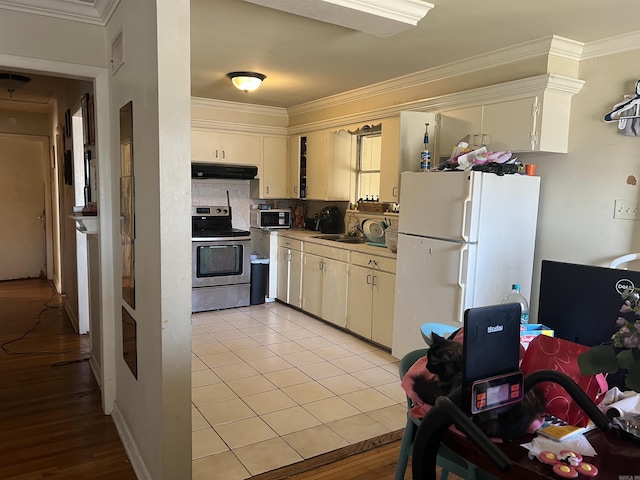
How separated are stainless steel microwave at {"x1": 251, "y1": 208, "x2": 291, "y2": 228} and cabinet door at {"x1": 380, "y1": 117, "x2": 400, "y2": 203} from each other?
5.85 ft

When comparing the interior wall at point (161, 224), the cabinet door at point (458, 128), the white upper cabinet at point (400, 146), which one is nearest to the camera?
the interior wall at point (161, 224)

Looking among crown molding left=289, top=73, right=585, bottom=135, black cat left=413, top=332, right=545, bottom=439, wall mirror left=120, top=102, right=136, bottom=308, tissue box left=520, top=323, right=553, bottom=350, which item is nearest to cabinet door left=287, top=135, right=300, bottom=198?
crown molding left=289, top=73, right=585, bottom=135

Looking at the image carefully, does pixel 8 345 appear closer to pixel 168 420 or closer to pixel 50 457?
pixel 50 457

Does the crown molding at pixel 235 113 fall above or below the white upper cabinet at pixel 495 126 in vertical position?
above

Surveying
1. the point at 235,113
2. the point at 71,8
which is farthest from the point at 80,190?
the point at 235,113

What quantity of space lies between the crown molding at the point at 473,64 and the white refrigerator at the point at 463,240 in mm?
841

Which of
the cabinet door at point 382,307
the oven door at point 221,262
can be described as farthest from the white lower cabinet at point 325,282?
the oven door at point 221,262

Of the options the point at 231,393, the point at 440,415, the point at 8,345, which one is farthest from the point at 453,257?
the point at 8,345

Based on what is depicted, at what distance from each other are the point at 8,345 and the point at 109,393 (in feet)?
5.79

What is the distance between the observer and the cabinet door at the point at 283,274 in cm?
545

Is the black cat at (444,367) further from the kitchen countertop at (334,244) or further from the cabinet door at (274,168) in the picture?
the cabinet door at (274,168)

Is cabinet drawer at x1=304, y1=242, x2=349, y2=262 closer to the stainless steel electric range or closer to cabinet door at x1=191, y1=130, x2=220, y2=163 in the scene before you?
the stainless steel electric range

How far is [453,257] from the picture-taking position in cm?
312

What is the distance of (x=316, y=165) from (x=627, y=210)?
10.6ft
